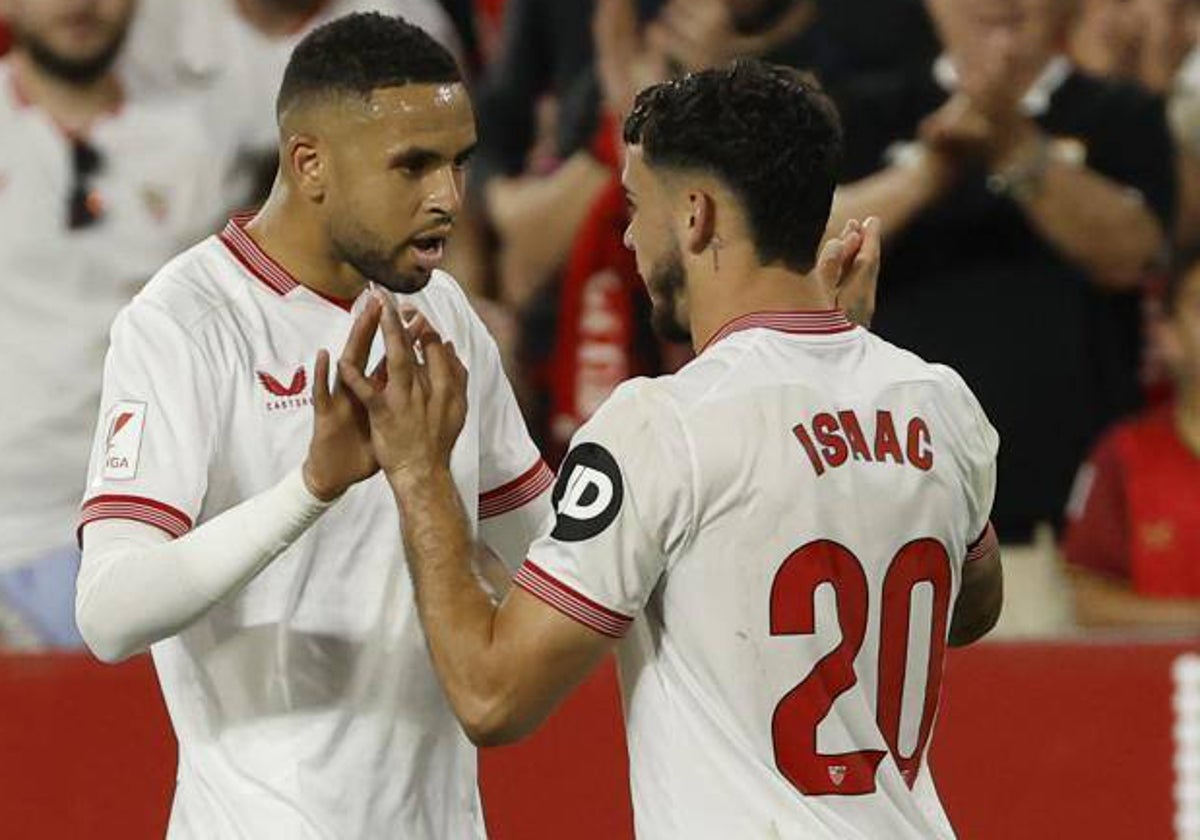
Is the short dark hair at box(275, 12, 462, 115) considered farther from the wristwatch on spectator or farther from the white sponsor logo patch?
the wristwatch on spectator

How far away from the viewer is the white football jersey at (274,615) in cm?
339

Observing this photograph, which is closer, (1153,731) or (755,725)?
(755,725)

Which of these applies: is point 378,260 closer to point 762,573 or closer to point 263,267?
point 263,267

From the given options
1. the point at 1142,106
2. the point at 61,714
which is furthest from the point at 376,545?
the point at 1142,106

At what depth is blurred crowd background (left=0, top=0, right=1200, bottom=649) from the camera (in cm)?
591

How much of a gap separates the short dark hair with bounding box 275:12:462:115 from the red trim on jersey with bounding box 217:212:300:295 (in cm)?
20

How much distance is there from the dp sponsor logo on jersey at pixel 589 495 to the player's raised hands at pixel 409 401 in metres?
0.17

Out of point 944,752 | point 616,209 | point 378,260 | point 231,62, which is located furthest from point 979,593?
point 231,62

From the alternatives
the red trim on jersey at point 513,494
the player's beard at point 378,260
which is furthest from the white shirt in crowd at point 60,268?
the player's beard at point 378,260

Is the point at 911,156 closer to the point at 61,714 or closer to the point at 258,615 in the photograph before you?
the point at 61,714

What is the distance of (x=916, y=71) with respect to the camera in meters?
6.06

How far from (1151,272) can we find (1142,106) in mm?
398

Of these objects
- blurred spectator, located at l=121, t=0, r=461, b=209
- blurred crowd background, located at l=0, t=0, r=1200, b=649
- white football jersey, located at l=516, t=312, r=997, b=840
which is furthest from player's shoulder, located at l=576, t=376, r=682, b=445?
blurred spectator, located at l=121, t=0, r=461, b=209

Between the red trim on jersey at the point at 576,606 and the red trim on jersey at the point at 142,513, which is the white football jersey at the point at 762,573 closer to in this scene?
the red trim on jersey at the point at 576,606
